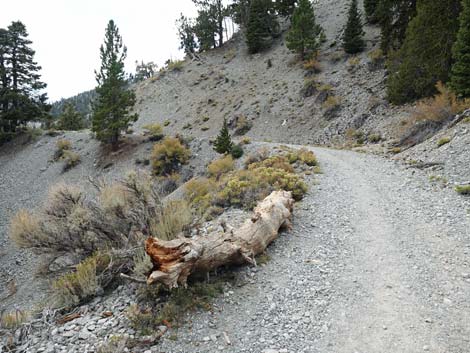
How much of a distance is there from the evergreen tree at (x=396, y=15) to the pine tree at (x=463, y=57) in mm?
7572

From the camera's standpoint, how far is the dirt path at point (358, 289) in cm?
416

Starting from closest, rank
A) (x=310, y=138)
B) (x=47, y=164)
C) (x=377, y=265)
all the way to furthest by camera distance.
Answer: (x=377, y=265) < (x=310, y=138) < (x=47, y=164)

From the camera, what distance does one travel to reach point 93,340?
4453 mm

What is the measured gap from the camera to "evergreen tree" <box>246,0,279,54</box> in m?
45.1

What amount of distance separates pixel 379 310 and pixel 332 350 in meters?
1.09

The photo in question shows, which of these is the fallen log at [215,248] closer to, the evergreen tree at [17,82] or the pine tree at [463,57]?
the pine tree at [463,57]

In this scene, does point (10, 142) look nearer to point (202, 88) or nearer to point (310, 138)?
point (202, 88)

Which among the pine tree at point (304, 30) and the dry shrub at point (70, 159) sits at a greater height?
the pine tree at point (304, 30)

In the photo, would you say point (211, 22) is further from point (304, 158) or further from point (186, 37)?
point (304, 158)

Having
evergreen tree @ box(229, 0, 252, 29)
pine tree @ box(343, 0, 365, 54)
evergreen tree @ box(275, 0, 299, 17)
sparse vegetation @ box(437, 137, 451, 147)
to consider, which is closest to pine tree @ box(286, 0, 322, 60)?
pine tree @ box(343, 0, 365, 54)

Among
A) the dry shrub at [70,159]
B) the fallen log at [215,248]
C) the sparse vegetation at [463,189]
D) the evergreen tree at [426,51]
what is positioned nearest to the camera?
the fallen log at [215,248]

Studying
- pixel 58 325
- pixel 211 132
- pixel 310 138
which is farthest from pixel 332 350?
pixel 211 132

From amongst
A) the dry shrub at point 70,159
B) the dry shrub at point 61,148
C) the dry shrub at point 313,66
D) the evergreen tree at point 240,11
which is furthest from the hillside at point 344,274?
the evergreen tree at point 240,11

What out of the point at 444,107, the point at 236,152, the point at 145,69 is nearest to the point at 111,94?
the point at 236,152
